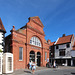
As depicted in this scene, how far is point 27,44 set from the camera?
59.6 feet

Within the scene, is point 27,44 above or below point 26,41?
below

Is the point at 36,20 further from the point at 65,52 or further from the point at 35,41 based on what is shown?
the point at 65,52

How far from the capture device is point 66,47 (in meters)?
31.7

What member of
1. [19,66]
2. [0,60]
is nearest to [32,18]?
[19,66]

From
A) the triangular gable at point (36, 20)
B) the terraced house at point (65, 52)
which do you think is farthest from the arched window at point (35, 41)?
the terraced house at point (65, 52)

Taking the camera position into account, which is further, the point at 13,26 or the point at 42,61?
the point at 42,61

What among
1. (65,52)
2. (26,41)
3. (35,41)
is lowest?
(65,52)

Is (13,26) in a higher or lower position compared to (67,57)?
higher

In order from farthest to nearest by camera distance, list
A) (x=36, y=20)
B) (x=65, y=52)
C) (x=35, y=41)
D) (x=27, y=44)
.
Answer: (x=65, y=52)
(x=36, y=20)
(x=35, y=41)
(x=27, y=44)

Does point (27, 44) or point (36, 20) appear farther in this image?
point (36, 20)

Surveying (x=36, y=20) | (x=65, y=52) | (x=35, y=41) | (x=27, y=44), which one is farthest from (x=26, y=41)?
(x=65, y=52)

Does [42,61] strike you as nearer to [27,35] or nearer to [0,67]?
[27,35]

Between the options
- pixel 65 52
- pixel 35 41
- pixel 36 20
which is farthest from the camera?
pixel 65 52

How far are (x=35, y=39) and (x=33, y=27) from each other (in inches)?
113
